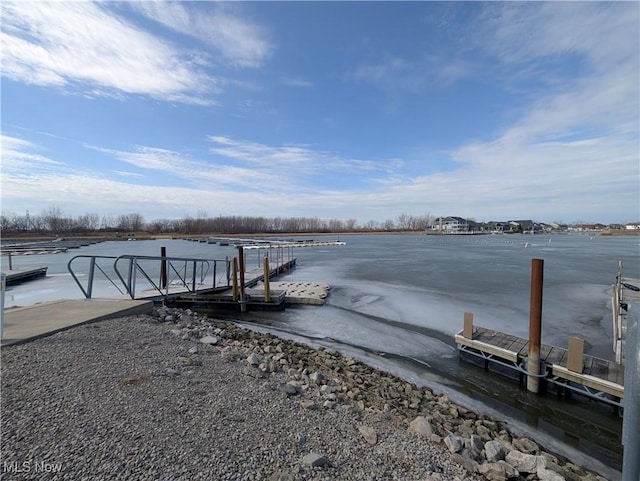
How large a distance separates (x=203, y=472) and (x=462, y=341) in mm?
6708

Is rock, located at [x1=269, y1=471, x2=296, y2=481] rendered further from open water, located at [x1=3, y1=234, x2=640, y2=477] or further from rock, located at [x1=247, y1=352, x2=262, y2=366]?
open water, located at [x1=3, y1=234, x2=640, y2=477]

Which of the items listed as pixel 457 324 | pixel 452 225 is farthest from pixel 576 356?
pixel 452 225

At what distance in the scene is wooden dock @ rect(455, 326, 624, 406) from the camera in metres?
5.89

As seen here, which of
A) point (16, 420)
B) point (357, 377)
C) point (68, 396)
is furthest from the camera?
point (357, 377)

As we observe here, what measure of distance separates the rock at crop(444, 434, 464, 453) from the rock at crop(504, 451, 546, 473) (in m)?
0.59

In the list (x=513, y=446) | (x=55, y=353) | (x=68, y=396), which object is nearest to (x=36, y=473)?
(x=68, y=396)

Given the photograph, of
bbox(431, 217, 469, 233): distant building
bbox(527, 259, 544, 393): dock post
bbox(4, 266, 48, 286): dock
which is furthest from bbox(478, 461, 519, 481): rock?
bbox(431, 217, 469, 233): distant building

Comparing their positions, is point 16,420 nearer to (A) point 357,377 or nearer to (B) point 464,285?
(A) point 357,377

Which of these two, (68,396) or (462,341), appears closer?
(68,396)

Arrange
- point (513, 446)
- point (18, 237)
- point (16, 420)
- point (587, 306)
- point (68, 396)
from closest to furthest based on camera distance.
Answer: point (16, 420), point (68, 396), point (513, 446), point (587, 306), point (18, 237)

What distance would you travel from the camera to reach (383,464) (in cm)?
336

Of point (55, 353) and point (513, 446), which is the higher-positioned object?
point (55, 353)

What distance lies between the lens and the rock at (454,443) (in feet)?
12.9

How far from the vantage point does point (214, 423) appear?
354cm
